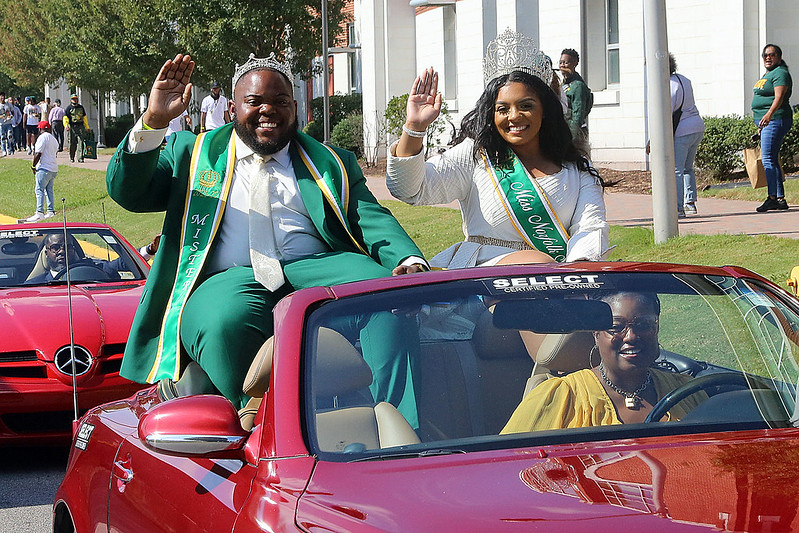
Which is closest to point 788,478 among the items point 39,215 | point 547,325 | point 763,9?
point 547,325

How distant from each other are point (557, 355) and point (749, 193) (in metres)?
12.4

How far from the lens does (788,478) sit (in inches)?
96.3

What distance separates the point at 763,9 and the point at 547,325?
15488 mm

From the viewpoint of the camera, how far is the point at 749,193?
14805 millimetres

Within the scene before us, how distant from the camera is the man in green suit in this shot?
4531 millimetres

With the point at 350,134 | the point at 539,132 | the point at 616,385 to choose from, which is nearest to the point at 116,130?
the point at 350,134

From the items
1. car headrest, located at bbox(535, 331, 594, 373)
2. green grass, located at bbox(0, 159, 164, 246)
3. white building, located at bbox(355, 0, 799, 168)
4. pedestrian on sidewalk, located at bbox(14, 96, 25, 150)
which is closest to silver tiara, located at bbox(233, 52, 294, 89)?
car headrest, located at bbox(535, 331, 594, 373)

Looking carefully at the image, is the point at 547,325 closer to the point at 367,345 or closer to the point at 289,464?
the point at 367,345

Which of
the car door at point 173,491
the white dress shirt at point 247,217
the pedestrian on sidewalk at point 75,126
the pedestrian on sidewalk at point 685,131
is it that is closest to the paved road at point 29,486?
the white dress shirt at point 247,217

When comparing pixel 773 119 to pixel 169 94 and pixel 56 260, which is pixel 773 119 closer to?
pixel 56 260

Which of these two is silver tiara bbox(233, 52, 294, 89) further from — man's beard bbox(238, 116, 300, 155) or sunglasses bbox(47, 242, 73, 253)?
sunglasses bbox(47, 242, 73, 253)

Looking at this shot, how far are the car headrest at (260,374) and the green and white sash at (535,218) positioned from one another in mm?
1845

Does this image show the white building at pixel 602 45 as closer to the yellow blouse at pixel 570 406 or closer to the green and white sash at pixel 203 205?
the green and white sash at pixel 203 205

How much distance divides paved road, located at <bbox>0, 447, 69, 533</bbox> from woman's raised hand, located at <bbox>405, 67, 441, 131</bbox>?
2676 mm
